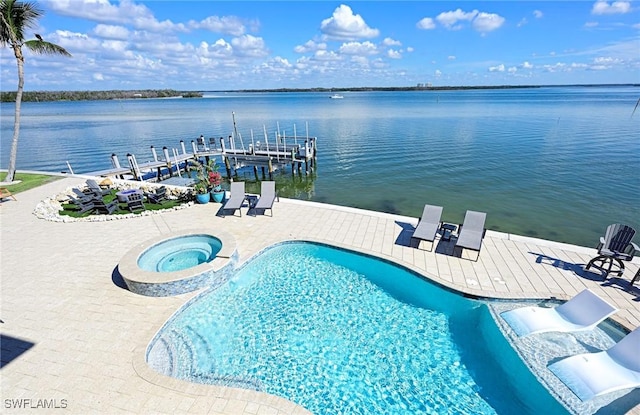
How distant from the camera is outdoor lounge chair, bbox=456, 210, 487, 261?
300 inches

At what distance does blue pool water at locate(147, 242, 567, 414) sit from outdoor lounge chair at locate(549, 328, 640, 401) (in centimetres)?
48

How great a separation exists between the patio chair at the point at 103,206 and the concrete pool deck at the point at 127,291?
0.97 metres

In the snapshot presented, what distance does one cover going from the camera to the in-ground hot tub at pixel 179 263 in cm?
654

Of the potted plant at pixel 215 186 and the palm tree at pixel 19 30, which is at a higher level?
the palm tree at pixel 19 30

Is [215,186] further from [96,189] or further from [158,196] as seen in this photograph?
[96,189]

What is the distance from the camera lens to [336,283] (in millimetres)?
7477

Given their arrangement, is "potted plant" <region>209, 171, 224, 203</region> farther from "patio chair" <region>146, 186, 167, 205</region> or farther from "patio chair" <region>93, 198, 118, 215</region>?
"patio chair" <region>93, 198, 118, 215</region>

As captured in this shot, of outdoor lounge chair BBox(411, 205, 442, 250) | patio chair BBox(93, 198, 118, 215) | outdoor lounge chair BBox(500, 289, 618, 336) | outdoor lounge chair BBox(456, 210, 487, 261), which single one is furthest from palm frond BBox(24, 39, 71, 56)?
outdoor lounge chair BBox(500, 289, 618, 336)

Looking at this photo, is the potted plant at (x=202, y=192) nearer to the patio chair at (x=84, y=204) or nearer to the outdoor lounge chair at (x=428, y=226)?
the patio chair at (x=84, y=204)

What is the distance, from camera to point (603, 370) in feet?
15.3

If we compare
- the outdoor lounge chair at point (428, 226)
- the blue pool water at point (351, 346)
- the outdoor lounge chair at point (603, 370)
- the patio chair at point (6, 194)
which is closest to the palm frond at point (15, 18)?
the patio chair at point (6, 194)

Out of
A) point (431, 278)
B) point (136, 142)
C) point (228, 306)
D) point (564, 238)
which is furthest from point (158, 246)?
point (136, 142)

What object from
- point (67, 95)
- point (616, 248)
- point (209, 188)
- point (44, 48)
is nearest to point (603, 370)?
point (616, 248)

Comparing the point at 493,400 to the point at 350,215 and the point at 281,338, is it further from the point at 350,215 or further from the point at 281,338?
the point at 350,215
